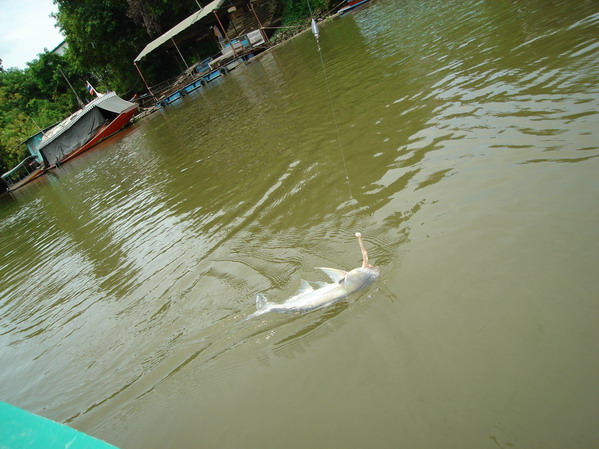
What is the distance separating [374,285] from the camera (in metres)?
4.47

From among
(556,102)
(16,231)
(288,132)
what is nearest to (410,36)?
(288,132)

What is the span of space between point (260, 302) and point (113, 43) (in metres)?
44.9

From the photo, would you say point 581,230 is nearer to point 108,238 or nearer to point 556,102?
point 556,102

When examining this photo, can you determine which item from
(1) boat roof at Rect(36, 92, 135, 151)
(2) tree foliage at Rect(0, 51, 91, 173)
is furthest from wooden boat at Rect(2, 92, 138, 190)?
(2) tree foliage at Rect(0, 51, 91, 173)

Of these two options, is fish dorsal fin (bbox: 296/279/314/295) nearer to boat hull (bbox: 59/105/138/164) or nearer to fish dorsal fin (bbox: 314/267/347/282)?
fish dorsal fin (bbox: 314/267/347/282)

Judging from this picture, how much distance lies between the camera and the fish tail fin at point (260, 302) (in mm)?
4886

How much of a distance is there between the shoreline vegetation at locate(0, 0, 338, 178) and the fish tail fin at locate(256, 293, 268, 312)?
100 ft

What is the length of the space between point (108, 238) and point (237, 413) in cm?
768

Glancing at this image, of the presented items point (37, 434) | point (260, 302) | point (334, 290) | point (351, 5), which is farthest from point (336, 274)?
point (351, 5)

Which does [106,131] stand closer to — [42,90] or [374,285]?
[374,285]

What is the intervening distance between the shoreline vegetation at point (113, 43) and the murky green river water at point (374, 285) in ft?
84.6

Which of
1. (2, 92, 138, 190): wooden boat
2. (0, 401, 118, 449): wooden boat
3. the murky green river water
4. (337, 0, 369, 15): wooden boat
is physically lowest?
the murky green river water

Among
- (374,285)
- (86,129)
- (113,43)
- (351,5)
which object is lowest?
(374,285)

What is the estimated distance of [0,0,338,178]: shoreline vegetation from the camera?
33531mm
